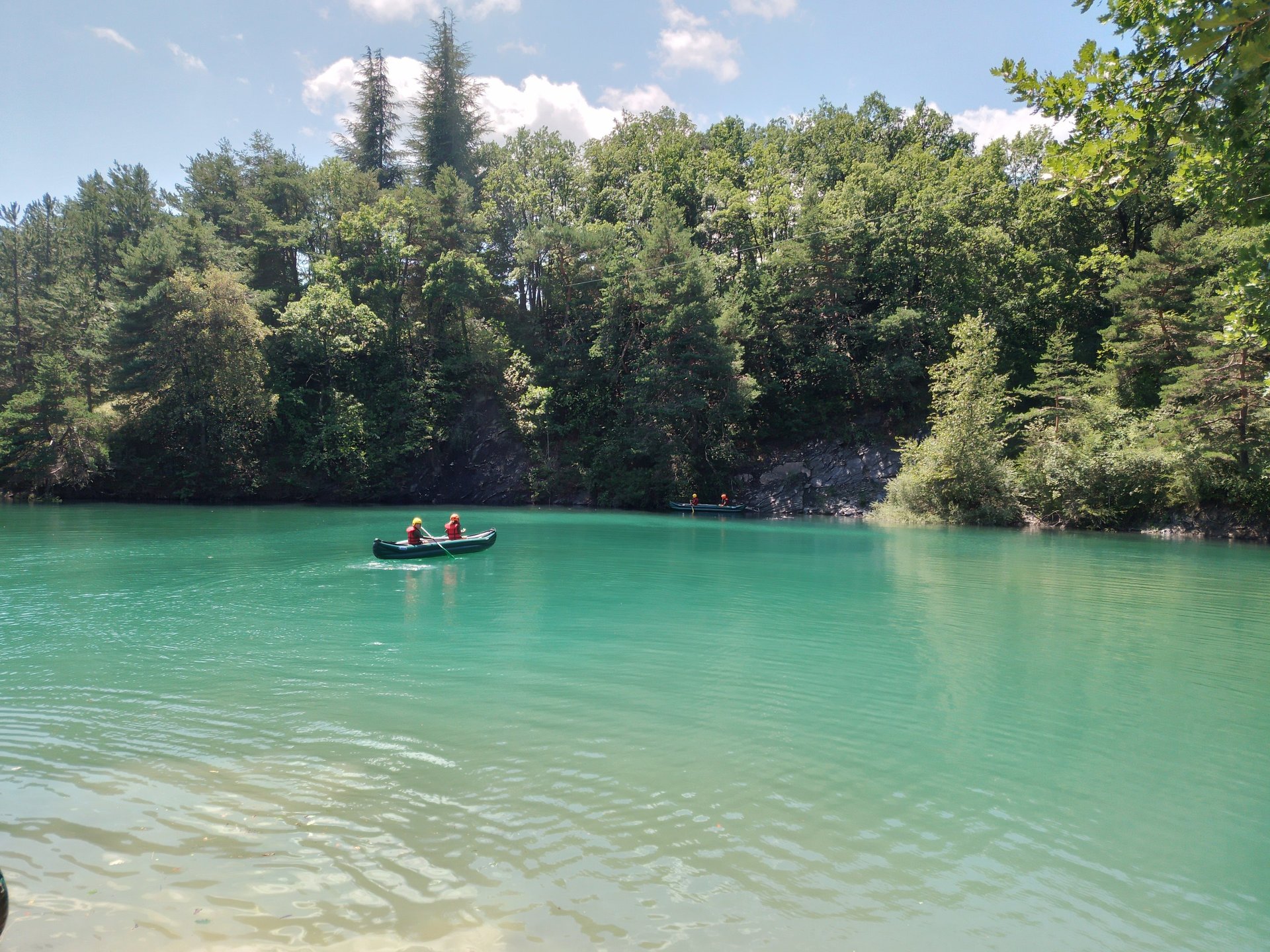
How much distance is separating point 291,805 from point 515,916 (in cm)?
270

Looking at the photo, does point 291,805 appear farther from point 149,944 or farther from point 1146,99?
point 1146,99

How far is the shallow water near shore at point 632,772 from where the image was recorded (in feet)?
16.9

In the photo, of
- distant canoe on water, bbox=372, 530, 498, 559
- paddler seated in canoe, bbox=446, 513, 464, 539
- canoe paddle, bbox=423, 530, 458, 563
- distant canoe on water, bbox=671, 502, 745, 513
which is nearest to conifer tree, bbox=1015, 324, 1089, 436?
distant canoe on water, bbox=671, 502, 745, 513

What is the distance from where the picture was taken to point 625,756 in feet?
25.9

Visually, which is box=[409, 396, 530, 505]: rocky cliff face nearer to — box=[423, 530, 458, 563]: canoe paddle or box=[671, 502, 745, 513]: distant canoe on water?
box=[671, 502, 745, 513]: distant canoe on water

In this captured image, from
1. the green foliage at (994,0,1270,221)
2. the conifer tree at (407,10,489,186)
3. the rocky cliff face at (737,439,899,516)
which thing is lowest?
the rocky cliff face at (737,439,899,516)

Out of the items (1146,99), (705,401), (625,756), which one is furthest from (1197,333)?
(625,756)

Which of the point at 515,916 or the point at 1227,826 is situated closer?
the point at 515,916

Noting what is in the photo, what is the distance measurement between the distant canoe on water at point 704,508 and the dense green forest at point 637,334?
1.98 metres

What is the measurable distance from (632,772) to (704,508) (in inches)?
1484

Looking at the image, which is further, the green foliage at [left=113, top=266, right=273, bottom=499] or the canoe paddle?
the green foliage at [left=113, top=266, right=273, bottom=499]

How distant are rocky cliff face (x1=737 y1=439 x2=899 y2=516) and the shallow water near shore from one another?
2781 centimetres

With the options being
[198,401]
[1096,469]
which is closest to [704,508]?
[1096,469]

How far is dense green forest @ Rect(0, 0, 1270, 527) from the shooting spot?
37688 millimetres
